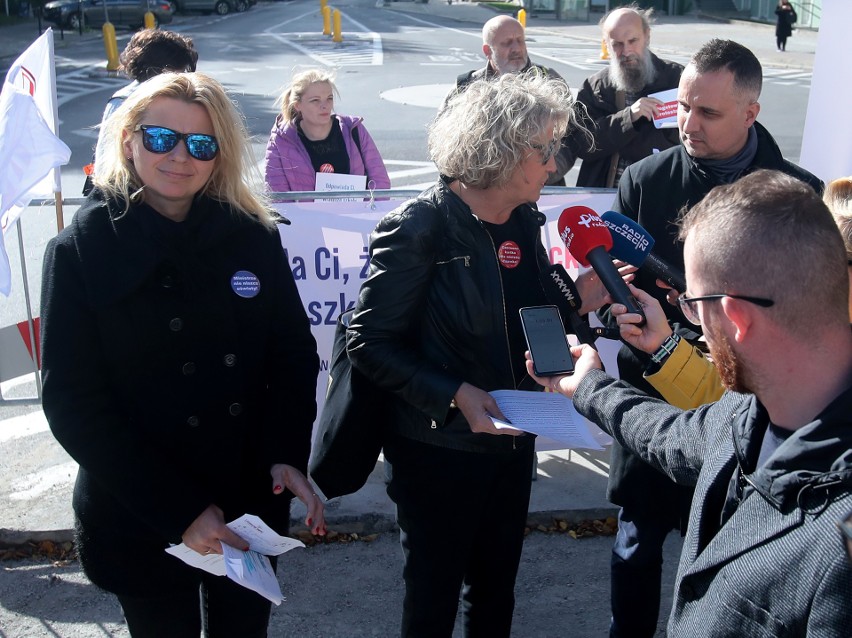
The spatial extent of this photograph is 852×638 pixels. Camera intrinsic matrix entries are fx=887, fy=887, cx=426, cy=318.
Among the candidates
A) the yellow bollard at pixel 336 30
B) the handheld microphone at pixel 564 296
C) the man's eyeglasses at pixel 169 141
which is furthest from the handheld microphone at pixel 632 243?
the yellow bollard at pixel 336 30

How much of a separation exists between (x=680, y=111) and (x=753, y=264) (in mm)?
1866

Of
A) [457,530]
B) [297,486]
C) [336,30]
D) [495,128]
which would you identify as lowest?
[457,530]

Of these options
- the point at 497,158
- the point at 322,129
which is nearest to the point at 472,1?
the point at 322,129

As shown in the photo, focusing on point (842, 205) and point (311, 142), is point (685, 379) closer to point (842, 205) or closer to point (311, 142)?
point (842, 205)

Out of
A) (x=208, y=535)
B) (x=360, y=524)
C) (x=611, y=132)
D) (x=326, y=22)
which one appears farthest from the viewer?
(x=326, y=22)

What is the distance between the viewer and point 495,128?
256 centimetres

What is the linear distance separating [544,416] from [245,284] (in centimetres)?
92

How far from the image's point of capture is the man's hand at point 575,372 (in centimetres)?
232

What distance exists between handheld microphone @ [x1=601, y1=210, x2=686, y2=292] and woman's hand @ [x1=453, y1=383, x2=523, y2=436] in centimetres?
64

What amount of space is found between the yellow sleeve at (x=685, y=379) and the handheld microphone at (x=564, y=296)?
33cm

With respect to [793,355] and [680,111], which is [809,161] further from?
[793,355]

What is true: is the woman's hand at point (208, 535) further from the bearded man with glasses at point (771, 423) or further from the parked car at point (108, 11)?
the parked car at point (108, 11)

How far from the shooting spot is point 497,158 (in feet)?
8.35

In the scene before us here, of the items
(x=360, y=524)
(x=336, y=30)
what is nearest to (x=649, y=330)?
(x=360, y=524)
